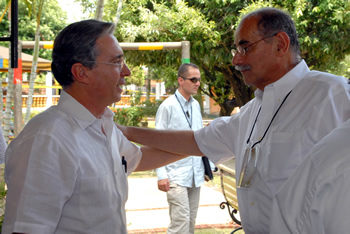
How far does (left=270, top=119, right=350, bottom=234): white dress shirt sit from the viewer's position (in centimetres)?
89

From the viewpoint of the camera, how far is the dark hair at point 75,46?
77.9 inches

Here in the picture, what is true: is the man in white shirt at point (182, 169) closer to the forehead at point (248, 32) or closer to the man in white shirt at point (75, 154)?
the forehead at point (248, 32)

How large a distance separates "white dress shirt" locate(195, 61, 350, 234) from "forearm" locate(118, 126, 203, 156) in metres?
0.54

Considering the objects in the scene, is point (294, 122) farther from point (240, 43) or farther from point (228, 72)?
point (228, 72)

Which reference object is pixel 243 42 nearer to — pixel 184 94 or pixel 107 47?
pixel 107 47

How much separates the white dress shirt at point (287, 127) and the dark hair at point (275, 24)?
0.16m

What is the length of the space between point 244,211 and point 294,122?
541 millimetres

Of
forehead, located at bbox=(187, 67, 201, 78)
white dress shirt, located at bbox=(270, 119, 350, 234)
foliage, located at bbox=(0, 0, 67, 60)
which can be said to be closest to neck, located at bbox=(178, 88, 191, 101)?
forehead, located at bbox=(187, 67, 201, 78)

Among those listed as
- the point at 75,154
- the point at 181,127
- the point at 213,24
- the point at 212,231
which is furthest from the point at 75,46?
the point at 213,24

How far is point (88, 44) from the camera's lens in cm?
201

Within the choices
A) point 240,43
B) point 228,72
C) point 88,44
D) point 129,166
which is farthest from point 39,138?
point 228,72

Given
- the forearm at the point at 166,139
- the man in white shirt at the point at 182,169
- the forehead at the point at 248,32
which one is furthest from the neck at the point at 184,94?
the forehead at the point at 248,32

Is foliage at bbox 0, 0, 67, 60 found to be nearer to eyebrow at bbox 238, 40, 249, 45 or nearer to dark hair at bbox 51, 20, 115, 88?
eyebrow at bbox 238, 40, 249, 45

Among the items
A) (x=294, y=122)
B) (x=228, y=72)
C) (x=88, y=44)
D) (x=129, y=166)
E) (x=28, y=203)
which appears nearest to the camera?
(x=28, y=203)
